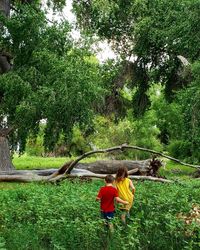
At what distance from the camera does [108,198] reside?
10.4 metres

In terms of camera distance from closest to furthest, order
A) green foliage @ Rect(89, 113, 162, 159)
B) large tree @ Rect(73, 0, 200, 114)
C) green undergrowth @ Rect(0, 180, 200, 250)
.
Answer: green undergrowth @ Rect(0, 180, 200, 250) → large tree @ Rect(73, 0, 200, 114) → green foliage @ Rect(89, 113, 162, 159)

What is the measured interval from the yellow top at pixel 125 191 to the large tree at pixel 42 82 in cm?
975

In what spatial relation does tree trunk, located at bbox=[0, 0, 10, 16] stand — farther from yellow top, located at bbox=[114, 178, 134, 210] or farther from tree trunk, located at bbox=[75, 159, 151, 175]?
yellow top, located at bbox=[114, 178, 134, 210]

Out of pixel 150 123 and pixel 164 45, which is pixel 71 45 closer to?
pixel 164 45

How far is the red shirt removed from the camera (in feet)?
34.1

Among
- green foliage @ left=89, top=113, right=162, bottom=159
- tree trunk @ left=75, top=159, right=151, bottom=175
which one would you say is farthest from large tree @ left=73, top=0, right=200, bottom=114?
green foliage @ left=89, top=113, right=162, bottom=159

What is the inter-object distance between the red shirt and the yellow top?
490 millimetres

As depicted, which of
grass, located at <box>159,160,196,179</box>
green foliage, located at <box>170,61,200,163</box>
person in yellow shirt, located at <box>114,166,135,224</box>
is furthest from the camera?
grass, located at <box>159,160,196,179</box>

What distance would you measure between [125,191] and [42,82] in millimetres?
12048

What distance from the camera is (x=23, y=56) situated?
2398cm

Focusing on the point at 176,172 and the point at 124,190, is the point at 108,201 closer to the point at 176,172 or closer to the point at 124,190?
the point at 124,190

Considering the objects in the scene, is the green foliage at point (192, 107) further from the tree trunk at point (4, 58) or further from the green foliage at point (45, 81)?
the tree trunk at point (4, 58)

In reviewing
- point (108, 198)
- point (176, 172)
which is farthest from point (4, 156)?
point (108, 198)

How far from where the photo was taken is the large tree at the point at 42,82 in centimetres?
2133
